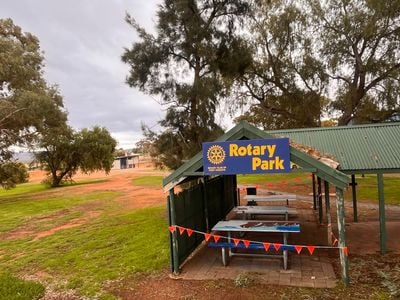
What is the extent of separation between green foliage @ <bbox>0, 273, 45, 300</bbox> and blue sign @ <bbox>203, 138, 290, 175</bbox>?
4.82m

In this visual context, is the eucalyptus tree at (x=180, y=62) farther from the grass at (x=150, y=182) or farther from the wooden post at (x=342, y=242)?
the grass at (x=150, y=182)

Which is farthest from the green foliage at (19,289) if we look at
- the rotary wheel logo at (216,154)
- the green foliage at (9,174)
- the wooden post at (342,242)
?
the green foliage at (9,174)

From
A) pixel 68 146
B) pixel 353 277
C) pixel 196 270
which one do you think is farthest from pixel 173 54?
pixel 68 146

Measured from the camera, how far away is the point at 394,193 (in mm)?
19562

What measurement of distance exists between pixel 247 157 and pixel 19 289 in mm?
6243

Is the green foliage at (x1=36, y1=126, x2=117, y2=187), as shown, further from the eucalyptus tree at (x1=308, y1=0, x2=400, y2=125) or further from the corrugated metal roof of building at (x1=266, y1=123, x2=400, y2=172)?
the corrugated metal roof of building at (x1=266, y1=123, x2=400, y2=172)

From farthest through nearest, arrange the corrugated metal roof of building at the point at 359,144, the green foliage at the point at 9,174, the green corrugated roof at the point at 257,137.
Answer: the green foliage at the point at 9,174 → the corrugated metal roof of building at the point at 359,144 → the green corrugated roof at the point at 257,137

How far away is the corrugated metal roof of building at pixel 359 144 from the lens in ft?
28.8

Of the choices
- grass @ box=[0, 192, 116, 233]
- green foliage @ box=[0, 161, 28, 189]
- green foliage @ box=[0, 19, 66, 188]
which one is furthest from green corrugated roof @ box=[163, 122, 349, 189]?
green foliage @ box=[0, 161, 28, 189]

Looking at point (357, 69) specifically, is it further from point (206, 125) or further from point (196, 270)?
point (196, 270)

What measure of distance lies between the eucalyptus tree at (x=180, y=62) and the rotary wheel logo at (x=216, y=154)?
257 inches

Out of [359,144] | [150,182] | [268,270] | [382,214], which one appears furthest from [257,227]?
[150,182]

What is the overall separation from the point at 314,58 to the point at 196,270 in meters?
17.0

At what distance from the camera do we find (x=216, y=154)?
7.87m
